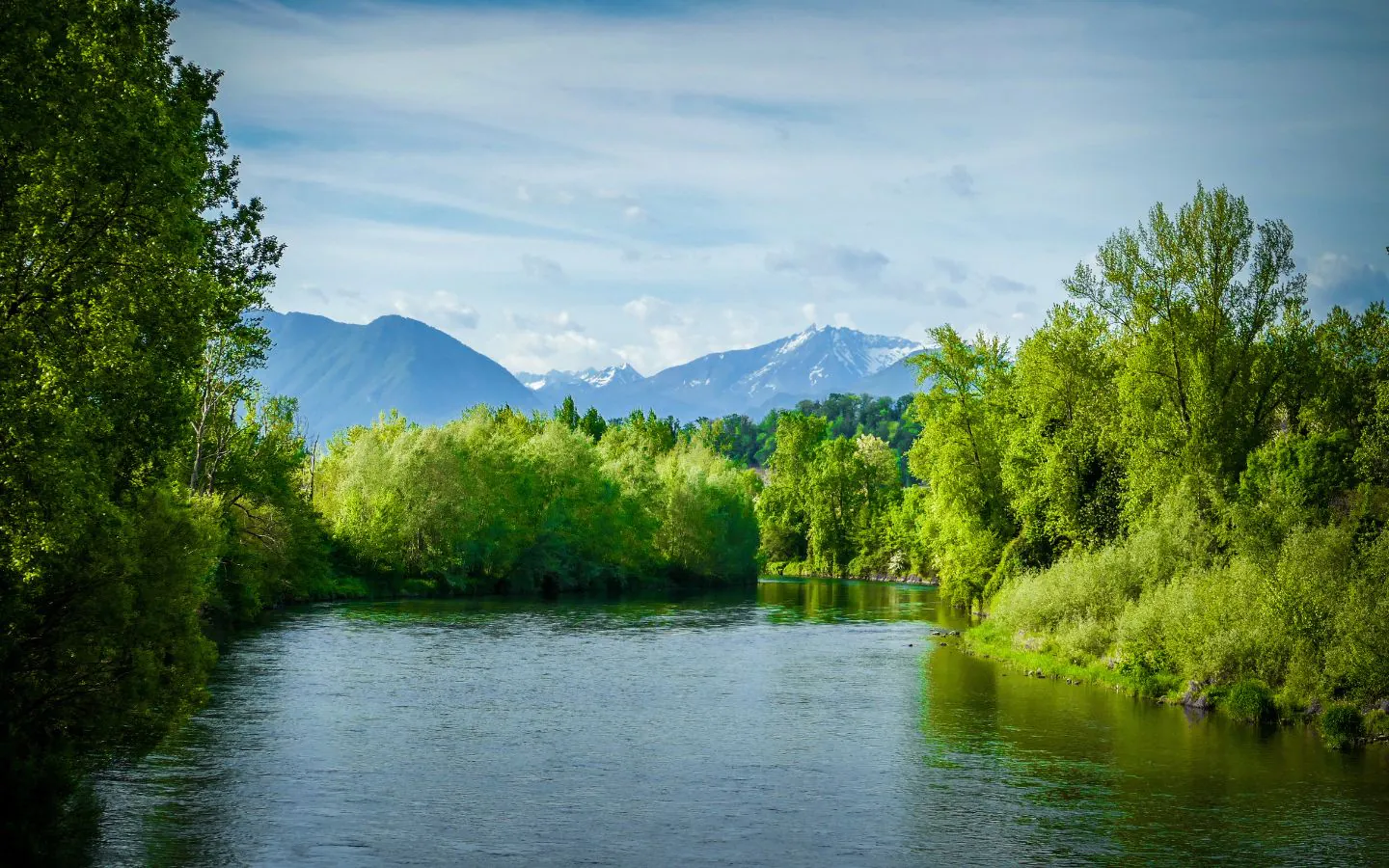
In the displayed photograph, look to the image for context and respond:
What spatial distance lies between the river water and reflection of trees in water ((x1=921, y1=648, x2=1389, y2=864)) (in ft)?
0.33

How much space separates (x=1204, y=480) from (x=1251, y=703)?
548 inches

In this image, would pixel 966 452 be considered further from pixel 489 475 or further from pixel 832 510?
pixel 832 510

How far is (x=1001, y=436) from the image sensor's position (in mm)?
70188

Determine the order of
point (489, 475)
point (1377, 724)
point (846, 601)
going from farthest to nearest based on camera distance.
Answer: point (489, 475) → point (846, 601) → point (1377, 724)

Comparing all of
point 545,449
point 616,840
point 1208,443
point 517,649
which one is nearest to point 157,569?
point 616,840

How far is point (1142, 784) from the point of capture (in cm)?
2927

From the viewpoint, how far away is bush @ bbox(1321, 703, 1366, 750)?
33.0m

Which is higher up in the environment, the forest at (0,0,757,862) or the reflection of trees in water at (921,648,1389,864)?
the forest at (0,0,757,862)

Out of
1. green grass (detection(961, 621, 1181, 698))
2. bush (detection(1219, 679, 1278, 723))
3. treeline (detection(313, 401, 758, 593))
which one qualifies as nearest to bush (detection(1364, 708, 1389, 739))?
bush (detection(1219, 679, 1278, 723))

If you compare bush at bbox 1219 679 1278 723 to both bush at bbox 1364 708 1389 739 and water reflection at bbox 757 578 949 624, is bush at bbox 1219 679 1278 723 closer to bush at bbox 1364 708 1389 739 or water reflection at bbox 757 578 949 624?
bush at bbox 1364 708 1389 739

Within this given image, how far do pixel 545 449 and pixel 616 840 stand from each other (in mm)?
82000

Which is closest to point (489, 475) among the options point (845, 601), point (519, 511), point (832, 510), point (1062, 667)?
Answer: point (519, 511)

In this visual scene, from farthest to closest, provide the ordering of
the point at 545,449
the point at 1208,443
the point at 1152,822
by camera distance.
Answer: the point at 545,449 → the point at 1208,443 → the point at 1152,822

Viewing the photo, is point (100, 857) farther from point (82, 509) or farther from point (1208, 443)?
point (1208, 443)
